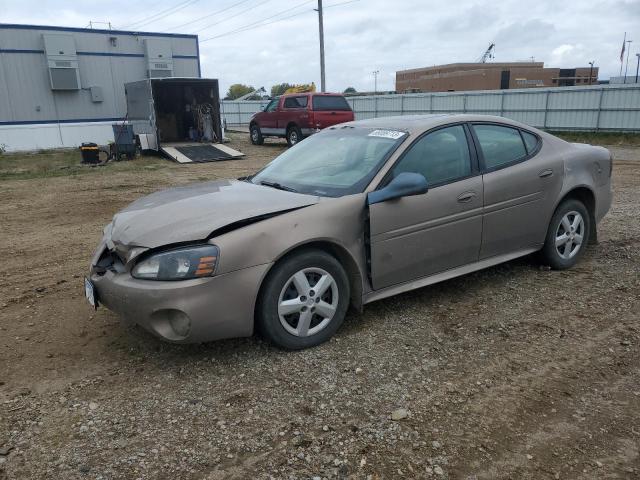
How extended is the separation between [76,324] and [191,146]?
15325 millimetres

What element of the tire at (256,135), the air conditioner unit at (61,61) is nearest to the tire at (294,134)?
the tire at (256,135)

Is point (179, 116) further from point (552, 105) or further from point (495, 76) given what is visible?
point (495, 76)

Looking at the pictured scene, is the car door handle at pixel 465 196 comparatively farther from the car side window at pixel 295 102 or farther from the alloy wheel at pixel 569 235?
the car side window at pixel 295 102

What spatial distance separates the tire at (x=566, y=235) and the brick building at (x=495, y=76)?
195 feet

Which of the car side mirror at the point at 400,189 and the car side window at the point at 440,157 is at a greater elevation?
the car side window at the point at 440,157

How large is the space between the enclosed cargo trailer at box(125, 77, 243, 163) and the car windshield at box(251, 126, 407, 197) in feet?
44.7

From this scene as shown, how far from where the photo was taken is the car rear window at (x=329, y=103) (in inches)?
734

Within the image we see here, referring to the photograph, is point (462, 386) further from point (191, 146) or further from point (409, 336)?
point (191, 146)

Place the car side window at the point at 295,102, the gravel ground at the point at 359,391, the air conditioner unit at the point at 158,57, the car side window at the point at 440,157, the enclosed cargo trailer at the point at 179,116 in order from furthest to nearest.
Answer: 1. the air conditioner unit at the point at 158,57
2. the car side window at the point at 295,102
3. the enclosed cargo trailer at the point at 179,116
4. the car side window at the point at 440,157
5. the gravel ground at the point at 359,391

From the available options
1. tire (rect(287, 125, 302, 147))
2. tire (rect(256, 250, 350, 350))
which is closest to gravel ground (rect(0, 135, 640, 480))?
tire (rect(256, 250, 350, 350))

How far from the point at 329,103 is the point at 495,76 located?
50975mm

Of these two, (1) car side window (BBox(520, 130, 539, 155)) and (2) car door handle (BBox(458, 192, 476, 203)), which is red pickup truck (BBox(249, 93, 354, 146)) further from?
(2) car door handle (BBox(458, 192, 476, 203))

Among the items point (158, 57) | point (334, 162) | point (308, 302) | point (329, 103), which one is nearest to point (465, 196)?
point (334, 162)

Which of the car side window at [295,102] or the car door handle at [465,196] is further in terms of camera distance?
the car side window at [295,102]
